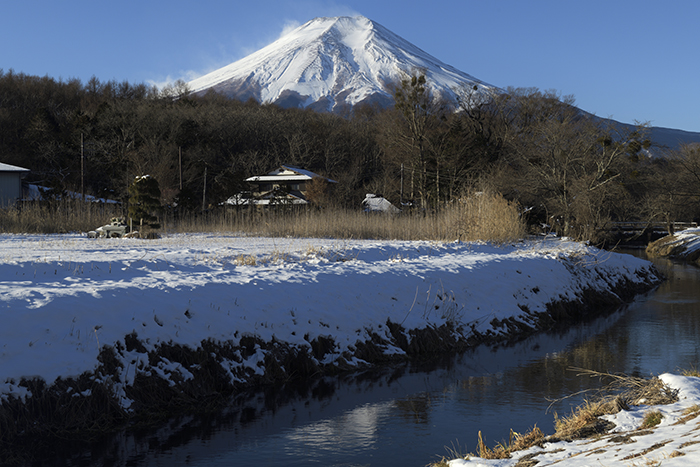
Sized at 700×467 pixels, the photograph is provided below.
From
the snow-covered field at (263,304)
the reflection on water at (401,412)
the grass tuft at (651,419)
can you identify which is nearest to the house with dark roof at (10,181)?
the snow-covered field at (263,304)

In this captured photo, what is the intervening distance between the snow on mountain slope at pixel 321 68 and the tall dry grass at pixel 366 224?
418ft

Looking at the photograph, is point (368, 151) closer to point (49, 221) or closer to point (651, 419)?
point (49, 221)

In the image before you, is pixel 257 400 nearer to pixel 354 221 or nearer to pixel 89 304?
pixel 89 304

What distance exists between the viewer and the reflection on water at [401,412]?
6430 mm

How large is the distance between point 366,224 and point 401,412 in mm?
17917

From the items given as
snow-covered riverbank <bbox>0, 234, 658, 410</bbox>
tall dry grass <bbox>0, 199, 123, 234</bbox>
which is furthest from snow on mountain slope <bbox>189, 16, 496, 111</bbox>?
snow-covered riverbank <bbox>0, 234, 658, 410</bbox>

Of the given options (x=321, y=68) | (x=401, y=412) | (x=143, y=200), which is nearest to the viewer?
(x=401, y=412)

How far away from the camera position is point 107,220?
28.0 m

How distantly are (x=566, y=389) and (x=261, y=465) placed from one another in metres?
4.74

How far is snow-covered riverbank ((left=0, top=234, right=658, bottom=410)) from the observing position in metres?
7.44

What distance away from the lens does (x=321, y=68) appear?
18100 centimetres

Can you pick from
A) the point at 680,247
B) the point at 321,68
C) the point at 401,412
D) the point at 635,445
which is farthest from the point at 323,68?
the point at 635,445

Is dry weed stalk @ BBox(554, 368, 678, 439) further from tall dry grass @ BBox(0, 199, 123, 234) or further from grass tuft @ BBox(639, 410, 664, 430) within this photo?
tall dry grass @ BBox(0, 199, 123, 234)

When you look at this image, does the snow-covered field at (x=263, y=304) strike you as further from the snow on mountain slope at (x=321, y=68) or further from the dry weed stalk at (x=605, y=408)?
the snow on mountain slope at (x=321, y=68)
